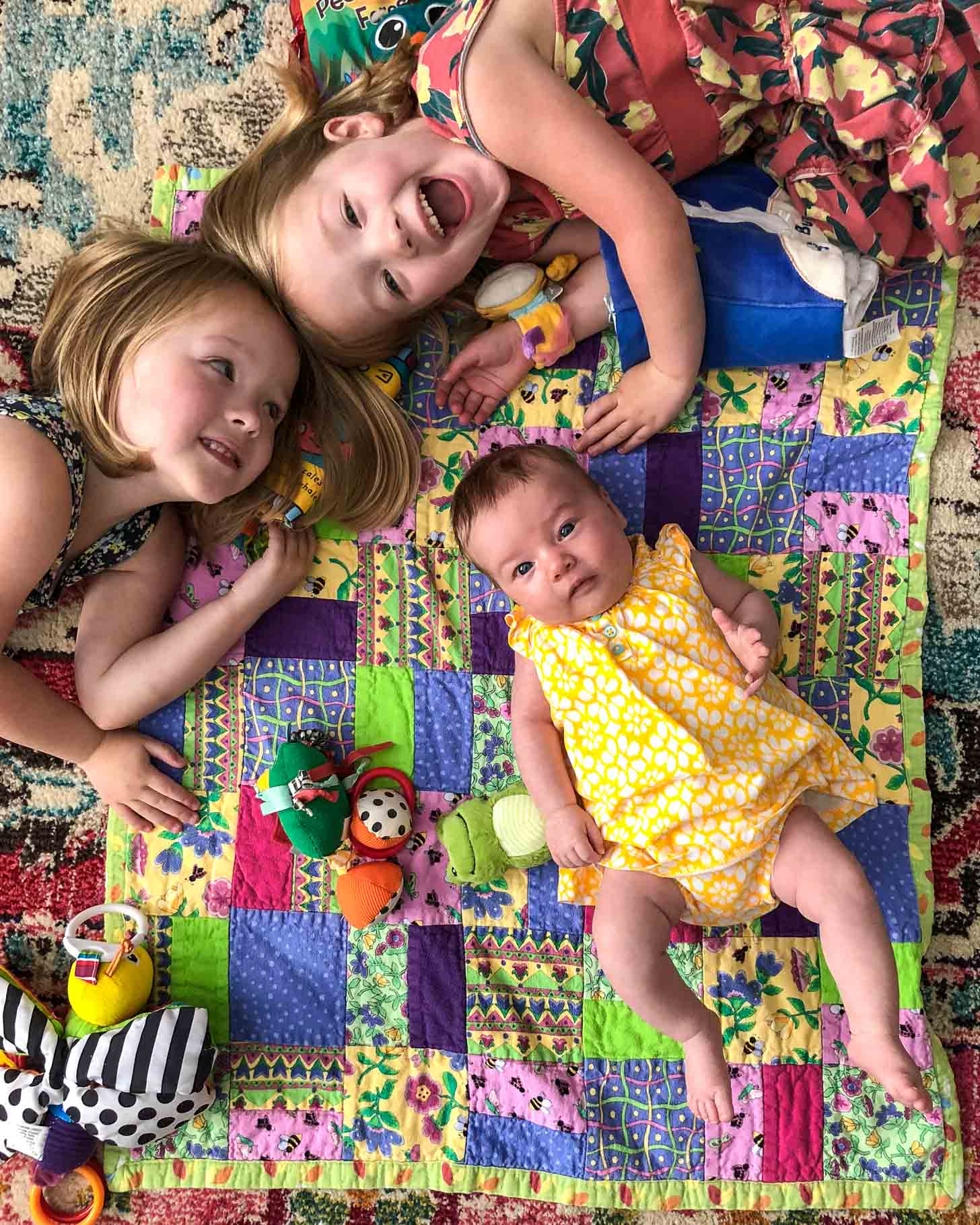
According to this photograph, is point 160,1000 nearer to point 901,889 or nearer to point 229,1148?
point 229,1148

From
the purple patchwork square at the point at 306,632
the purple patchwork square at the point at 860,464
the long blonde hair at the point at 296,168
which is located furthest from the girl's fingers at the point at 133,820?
the purple patchwork square at the point at 860,464

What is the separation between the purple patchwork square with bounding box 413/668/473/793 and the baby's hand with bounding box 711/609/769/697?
319 millimetres

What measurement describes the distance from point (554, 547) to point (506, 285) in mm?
377

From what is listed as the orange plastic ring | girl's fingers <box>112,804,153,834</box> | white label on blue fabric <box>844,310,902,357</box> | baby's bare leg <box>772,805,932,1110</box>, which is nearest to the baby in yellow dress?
baby's bare leg <box>772,805,932,1110</box>

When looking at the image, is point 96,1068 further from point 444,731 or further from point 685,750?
point 685,750

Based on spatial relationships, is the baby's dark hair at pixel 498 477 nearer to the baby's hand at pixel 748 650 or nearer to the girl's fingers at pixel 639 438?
the girl's fingers at pixel 639 438

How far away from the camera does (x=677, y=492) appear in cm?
126

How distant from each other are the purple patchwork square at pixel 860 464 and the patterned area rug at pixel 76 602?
5 centimetres

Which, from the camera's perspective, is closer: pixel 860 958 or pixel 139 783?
pixel 860 958

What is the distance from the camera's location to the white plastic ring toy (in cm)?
119

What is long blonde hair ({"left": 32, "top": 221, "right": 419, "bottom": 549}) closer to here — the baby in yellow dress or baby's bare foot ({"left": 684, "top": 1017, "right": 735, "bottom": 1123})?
the baby in yellow dress

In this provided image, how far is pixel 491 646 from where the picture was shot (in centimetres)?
126

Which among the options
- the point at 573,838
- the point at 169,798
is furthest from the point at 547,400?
the point at 169,798

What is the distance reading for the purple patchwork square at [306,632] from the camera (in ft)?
4.14
